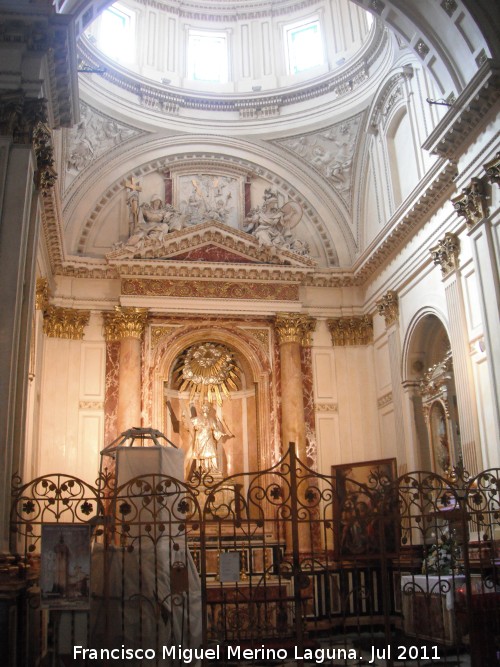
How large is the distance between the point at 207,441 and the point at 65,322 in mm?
4534

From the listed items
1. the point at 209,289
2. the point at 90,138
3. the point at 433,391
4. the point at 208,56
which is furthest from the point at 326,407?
the point at 208,56

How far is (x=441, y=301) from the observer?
14.8 m

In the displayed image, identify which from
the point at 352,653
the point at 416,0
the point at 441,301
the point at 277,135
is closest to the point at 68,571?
the point at 352,653

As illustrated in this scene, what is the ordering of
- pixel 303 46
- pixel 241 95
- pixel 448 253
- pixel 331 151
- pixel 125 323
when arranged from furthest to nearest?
pixel 303 46, pixel 241 95, pixel 331 151, pixel 125 323, pixel 448 253

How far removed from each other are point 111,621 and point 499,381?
6.64m

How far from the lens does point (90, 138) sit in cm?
1902

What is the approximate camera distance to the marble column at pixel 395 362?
1675 centimetres

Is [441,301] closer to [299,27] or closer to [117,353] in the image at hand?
[117,353]

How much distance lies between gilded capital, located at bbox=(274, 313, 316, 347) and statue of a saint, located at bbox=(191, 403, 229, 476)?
8.66ft

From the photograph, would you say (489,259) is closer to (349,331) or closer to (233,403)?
(349,331)

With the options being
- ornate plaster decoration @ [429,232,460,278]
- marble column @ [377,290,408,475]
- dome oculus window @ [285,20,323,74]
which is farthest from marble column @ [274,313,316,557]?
dome oculus window @ [285,20,323,74]

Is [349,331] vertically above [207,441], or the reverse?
[349,331]

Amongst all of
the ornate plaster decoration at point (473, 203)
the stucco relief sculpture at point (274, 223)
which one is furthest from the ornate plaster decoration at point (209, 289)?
the ornate plaster decoration at point (473, 203)

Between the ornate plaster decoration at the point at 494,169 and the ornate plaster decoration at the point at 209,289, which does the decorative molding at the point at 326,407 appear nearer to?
the ornate plaster decoration at the point at 209,289
